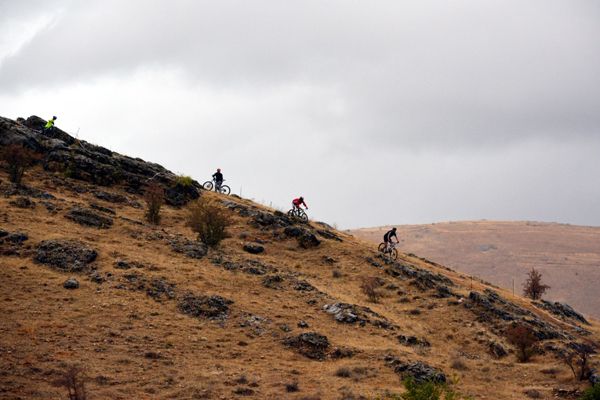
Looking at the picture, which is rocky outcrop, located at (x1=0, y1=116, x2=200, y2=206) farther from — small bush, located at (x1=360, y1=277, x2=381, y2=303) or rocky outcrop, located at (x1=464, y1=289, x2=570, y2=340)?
rocky outcrop, located at (x1=464, y1=289, x2=570, y2=340)

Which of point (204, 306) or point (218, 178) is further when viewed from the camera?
point (218, 178)

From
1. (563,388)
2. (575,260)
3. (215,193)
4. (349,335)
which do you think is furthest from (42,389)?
(575,260)

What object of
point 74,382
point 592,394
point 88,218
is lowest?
point 74,382

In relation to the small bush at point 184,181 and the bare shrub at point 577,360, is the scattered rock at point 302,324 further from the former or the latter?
the small bush at point 184,181

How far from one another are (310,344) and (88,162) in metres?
26.4

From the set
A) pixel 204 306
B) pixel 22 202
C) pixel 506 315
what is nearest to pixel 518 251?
pixel 506 315

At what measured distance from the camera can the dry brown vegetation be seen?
58.5 feet

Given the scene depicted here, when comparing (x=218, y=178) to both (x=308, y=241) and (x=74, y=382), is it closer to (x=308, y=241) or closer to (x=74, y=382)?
(x=308, y=241)

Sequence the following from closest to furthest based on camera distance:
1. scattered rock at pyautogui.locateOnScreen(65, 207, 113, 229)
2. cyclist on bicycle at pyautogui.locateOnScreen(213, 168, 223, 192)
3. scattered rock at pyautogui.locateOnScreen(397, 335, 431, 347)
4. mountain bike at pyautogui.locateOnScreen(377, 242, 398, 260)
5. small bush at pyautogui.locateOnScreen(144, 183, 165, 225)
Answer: scattered rock at pyautogui.locateOnScreen(397, 335, 431, 347)
scattered rock at pyautogui.locateOnScreen(65, 207, 113, 229)
small bush at pyautogui.locateOnScreen(144, 183, 165, 225)
mountain bike at pyautogui.locateOnScreen(377, 242, 398, 260)
cyclist on bicycle at pyautogui.locateOnScreen(213, 168, 223, 192)

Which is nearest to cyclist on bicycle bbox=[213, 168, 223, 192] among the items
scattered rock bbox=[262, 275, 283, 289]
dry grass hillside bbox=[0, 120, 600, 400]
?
dry grass hillside bbox=[0, 120, 600, 400]

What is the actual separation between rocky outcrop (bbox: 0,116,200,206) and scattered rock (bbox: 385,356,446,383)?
25113 mm

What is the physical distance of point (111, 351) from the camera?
18969 mm

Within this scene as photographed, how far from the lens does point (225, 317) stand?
24.0 meters

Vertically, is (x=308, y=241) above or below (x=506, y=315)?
above
